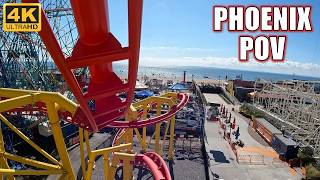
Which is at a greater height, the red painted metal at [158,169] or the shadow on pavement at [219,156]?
the red painted metal at [158,169]

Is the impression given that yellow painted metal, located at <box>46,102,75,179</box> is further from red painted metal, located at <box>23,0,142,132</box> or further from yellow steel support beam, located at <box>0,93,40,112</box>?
red painted metal, located at <box>23,0,142,132</box>

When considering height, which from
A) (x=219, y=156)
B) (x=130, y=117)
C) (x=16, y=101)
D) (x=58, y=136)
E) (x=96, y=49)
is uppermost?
(x=96, y=49)

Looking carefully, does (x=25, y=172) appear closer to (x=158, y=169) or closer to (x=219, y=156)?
(x=158, y=169)

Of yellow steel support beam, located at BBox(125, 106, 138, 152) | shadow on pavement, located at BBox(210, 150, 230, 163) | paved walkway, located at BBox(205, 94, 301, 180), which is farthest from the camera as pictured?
shadow on pavement, located at BBox(210, 150, 230, 163)

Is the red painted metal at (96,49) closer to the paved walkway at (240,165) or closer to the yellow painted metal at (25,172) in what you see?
the yellow painted metal at (25,172)

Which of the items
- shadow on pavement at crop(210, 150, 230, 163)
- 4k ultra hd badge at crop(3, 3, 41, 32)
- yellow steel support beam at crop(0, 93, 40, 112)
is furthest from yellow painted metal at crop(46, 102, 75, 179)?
shadow on pavement at crop(210, 150, 230, 163)

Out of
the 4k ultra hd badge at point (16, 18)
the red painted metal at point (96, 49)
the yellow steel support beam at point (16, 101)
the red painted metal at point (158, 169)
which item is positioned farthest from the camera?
the red painted metal at point (158, 169)

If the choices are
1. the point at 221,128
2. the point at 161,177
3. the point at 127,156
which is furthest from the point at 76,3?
the point at 221,128

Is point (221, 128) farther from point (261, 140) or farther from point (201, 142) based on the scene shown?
point (201, 142)

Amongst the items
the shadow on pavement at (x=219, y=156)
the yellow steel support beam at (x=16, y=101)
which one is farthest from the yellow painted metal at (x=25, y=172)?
A: the shadow on pavement at (x=219, y=156)

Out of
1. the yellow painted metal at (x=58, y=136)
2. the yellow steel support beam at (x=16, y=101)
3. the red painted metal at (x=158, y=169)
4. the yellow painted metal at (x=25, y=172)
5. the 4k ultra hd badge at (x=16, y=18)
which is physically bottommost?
the red painted metal at (x=158, y=169)

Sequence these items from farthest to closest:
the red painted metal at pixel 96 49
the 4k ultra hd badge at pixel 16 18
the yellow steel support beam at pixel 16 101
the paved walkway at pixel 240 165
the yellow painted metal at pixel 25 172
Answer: the paved walkway at pixel 240 165, the yellow painted metal at pixel 25 172, the yellow steel support beam at pixel 16 101, the 4k ultra hd badge at pixel 16 18, the red painted metal at pixel 96 49

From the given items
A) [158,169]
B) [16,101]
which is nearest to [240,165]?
[158,169]
